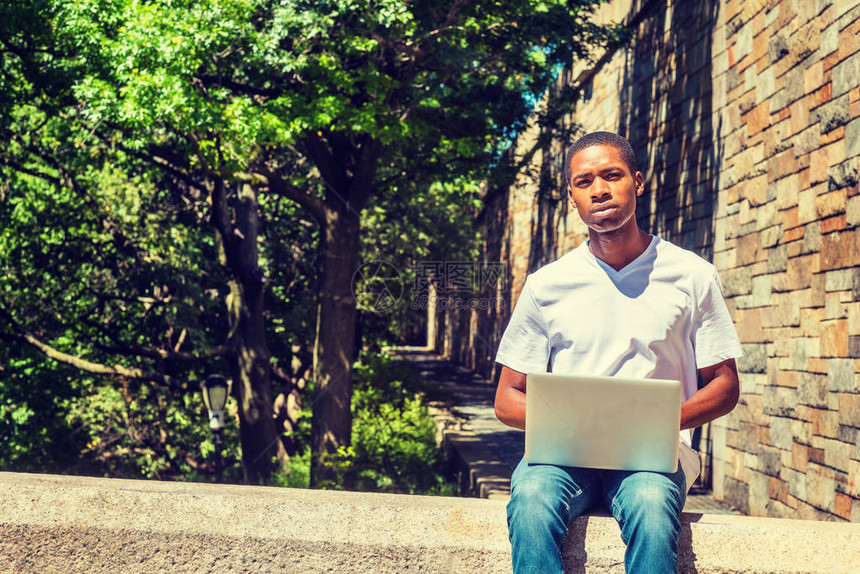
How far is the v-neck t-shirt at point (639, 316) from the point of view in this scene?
2.53 metres

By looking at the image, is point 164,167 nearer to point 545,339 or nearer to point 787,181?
point 787,181

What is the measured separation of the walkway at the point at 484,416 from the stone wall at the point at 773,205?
1.13ft

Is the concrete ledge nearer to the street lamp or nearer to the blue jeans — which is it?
the blue jeans

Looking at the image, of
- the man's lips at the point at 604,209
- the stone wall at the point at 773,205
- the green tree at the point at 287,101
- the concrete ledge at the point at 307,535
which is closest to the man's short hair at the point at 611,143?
the man's lips at the point at 604,209

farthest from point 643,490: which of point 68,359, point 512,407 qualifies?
point 68,359


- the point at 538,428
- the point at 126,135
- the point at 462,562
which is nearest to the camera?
the point at 538,428

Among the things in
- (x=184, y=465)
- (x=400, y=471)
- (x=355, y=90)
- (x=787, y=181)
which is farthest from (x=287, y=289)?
(x=787, y=181)

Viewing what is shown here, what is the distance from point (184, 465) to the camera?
15.7 meters

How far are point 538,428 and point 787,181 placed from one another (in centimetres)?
561

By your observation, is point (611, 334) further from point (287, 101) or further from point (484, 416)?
point (484, 416)

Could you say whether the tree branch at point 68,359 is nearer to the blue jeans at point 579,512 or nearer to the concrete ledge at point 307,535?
the concrete ledge at point 307,535

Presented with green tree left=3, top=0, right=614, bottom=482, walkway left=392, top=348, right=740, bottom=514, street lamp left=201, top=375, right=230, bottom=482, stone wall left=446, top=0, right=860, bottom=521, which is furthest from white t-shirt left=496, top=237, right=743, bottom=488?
street lamp left=201, top=375, right=230, bottom=482

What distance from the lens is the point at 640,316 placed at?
253 centimetres

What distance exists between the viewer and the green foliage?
11539 millimetres
